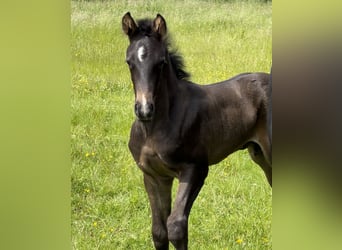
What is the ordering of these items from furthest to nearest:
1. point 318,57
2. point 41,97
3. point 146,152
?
point 146,152, point 41,97, point 318,57

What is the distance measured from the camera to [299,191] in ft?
1.51

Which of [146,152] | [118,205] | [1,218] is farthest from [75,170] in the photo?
[1,218]

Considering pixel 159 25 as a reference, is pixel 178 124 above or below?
below

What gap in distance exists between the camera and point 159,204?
4.32 feet

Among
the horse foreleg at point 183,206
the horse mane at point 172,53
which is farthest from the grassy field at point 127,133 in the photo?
the horse foreleg at point 183,206

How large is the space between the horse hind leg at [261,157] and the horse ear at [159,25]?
417 millimetres

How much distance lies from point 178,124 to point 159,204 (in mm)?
247

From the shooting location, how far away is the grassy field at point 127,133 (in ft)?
4.19

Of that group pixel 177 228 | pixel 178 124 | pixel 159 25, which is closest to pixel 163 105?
pixel 178 124

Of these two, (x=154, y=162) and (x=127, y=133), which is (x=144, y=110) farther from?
(x=127, y=133)

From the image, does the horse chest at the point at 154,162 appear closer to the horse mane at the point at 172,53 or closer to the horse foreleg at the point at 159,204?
the horse foreleg at the point at 159,204

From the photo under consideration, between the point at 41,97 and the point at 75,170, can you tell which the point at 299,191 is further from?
the point at 75,170

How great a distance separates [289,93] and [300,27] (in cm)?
6

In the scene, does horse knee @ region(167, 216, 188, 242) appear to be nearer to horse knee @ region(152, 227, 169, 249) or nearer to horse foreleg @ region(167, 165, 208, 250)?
horse foreleg @ region(167, 165, 208, 250)
